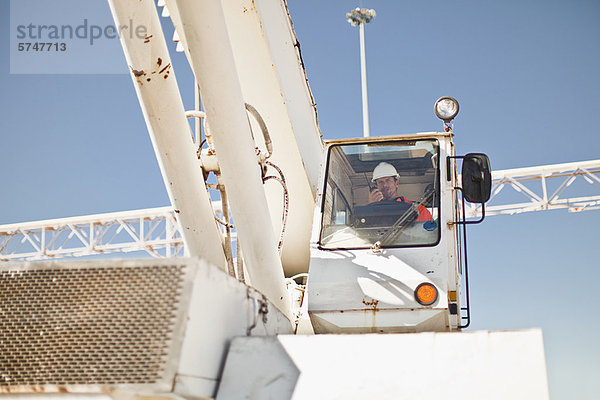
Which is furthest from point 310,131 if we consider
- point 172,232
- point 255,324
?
point 172,232

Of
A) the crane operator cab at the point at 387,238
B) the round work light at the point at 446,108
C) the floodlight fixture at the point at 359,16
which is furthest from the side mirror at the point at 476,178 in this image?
the floodlight fixture at the point at 359,16

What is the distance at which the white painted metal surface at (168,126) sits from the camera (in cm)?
368

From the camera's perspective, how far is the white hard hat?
4629mm

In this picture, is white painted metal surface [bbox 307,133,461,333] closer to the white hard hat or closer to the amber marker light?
the amber marker light

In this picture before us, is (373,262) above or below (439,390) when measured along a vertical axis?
above

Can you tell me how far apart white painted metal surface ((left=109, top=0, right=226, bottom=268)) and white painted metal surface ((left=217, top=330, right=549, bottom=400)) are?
169 cm

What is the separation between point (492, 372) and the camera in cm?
224

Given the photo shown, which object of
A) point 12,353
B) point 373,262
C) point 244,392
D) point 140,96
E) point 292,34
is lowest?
point 244,392

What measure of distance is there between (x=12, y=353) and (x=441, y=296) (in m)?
2.45

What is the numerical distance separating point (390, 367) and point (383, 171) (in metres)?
2.45

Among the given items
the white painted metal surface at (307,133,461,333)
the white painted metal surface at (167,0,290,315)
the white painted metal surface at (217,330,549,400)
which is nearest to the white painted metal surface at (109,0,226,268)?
the white painted metal surface at (167,0,290,315)

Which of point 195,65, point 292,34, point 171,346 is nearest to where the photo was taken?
point 171,346

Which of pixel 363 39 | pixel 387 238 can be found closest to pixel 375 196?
pixel 387 238

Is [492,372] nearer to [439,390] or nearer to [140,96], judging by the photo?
[439,390]
